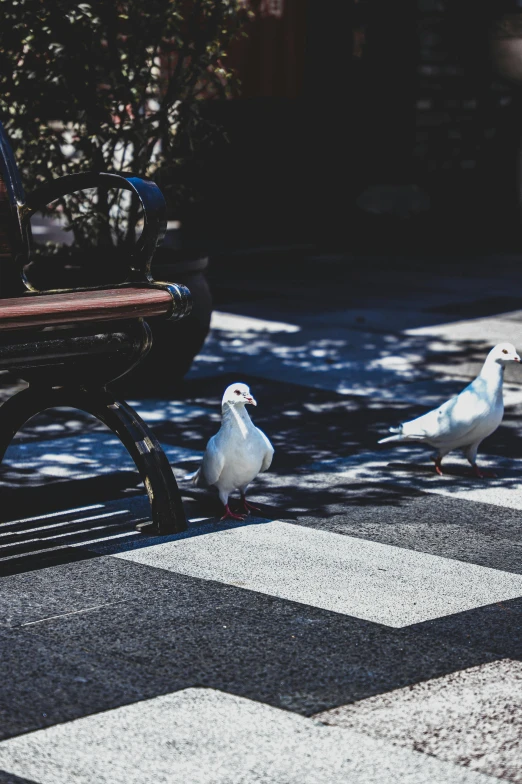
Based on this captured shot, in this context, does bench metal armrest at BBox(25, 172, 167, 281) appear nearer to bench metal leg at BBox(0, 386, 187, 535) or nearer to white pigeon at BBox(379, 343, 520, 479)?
bench metal leg at BBox(0, 386, 187, 535)

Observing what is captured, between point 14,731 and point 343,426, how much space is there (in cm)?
416

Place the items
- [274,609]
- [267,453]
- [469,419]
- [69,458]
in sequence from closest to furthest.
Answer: [274,609], [267,453], [469,419], [69,458]

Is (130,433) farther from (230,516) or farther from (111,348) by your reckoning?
(230,516)

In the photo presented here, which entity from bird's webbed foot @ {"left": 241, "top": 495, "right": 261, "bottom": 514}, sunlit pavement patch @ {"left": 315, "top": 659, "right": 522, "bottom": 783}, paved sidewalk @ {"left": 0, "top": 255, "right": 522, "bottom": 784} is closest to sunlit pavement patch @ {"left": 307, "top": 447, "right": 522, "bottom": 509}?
paved sidewalk @ {"left": 0, "top": 255, "right": 522, "bottom": 784}

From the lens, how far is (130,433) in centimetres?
542

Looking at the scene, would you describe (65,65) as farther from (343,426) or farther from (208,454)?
(208,454)

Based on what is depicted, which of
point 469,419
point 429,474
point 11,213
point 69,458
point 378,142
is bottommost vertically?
point 429,474

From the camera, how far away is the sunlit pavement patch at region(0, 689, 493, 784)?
3.45m

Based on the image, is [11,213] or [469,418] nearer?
[11,213]

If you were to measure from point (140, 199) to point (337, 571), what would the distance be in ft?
5.31

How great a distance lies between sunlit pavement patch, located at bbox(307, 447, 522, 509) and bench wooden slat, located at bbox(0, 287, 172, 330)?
165 cm

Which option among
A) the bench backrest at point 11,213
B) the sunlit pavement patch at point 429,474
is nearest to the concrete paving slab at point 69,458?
the sunlit pavement patch at point 429,474

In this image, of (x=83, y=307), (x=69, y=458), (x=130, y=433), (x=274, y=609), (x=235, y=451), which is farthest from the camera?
(x=69, y=458)

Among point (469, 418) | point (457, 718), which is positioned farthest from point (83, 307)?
point (469, 418)
